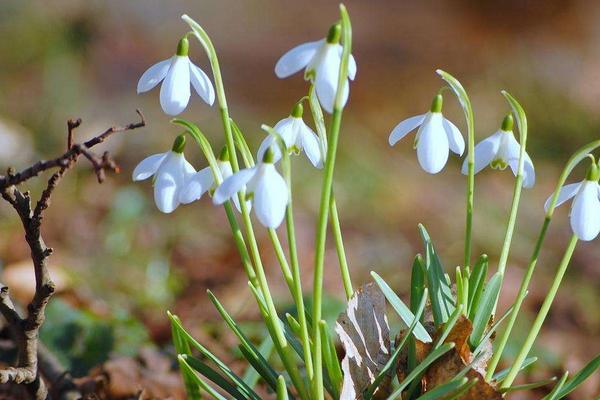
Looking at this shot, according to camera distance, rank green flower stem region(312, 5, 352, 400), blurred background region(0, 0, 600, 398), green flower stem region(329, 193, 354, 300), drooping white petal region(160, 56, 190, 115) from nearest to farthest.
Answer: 1. green flower stem region(312, 5, 352, 400)
2. drooping white petal region(160, 56, 190, 115)
3. green flower stem region(329, 193, 354, 300)
4. blurred background region(0, 0, 600, 398)

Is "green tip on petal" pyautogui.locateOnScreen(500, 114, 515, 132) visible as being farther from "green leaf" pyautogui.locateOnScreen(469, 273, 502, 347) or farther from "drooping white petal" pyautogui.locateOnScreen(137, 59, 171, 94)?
"drooping white petal" pyautogui.locateOnScreen(137, 59, 171, 94)

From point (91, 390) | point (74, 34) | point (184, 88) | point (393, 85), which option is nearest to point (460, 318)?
point (184, 88)

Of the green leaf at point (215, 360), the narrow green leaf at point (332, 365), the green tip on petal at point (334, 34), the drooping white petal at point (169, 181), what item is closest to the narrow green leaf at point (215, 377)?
the green leaf at point (215, 360)

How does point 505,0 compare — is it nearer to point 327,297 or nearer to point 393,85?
point 393,85

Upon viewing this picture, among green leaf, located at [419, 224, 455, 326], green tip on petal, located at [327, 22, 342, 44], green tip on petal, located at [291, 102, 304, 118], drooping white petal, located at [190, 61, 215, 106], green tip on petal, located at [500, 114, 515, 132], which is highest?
green tip on petal, located at [327, 22, 342, 44]

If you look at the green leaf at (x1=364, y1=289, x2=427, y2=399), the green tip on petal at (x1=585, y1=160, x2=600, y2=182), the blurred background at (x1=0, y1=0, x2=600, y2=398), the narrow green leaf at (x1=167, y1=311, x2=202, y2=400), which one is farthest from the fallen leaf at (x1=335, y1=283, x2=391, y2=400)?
the blurred background at (x1=0, y1=0, x2=600, y2=398)

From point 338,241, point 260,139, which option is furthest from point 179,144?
point 260,139
